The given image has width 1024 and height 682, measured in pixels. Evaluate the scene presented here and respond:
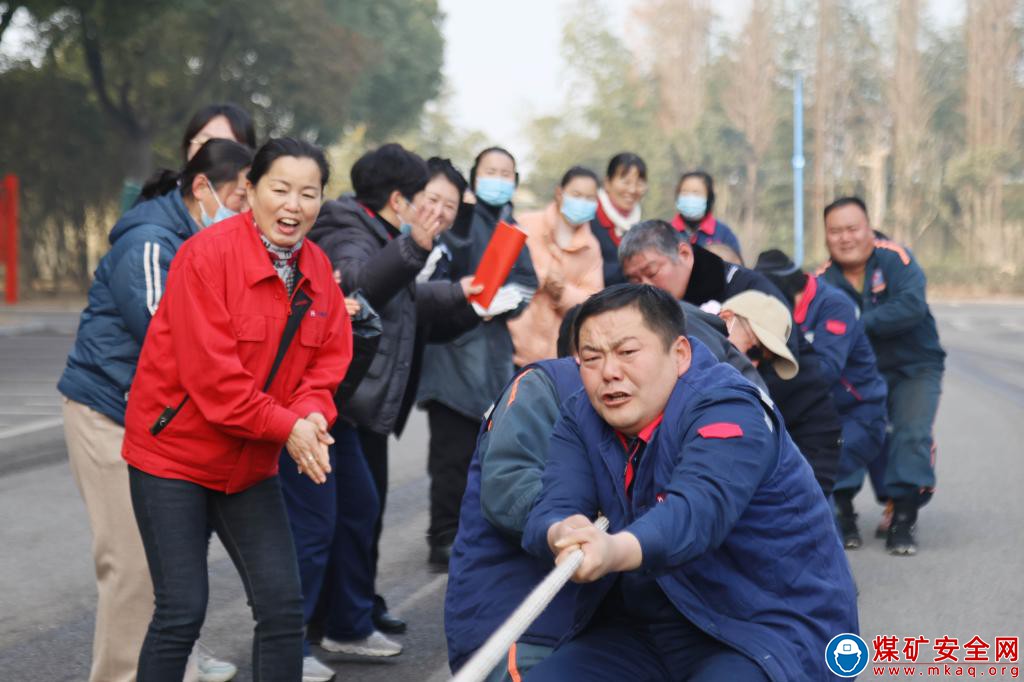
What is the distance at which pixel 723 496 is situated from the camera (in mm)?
3084

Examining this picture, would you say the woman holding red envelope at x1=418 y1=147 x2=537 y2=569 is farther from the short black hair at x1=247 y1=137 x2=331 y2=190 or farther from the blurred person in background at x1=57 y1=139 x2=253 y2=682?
the short black hair at x1=247 y1=137 x2=331 y2=190

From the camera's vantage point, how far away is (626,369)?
10.7 ft

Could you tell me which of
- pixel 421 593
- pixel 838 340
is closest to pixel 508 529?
pixel 421 593

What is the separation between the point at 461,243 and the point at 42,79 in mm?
31574

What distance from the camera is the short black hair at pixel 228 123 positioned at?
532 centimetres

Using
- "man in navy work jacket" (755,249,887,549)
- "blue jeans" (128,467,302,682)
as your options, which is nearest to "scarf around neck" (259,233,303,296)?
"blue jeans" (128,467,302,682)

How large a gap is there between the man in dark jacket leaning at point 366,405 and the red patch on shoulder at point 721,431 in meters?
2.15

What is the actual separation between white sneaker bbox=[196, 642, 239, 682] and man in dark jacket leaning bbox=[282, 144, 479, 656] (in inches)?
15.0

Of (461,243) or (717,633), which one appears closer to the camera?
(717,633)

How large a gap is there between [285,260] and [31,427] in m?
9.20

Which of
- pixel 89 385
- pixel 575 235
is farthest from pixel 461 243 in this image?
pixel 89 385

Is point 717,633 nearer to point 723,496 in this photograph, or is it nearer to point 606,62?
point 723,496

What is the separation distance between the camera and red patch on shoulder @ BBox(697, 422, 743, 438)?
3.16 m
